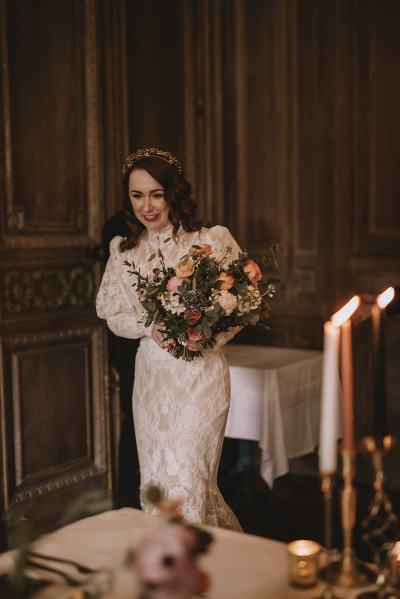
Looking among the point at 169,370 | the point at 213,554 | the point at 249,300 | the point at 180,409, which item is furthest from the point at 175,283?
the point at 213,554

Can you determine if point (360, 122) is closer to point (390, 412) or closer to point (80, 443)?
point (390, 412)

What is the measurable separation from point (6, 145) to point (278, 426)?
88.9 inches

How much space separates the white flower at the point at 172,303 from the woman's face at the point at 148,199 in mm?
519

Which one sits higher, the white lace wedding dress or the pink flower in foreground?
the pink flower in foreground

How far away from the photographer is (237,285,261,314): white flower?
315 centimetres

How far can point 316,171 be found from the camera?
5867 millimetres

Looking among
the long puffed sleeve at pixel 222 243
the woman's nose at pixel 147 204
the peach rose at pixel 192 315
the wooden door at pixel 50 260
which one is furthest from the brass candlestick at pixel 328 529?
the wooden door at pixel 50 260

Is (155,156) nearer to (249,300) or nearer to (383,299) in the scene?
(249,300)

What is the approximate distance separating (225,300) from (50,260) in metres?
2.15

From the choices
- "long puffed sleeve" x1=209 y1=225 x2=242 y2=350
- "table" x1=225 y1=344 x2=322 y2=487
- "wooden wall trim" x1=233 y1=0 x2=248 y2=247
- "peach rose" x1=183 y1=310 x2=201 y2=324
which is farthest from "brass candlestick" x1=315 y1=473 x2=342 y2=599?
"wooden wall trim" x1=233 y1=0 x2=248 y2=247

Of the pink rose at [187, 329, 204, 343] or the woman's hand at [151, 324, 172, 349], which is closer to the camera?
the pink rose at [187, 329, 204, 343]

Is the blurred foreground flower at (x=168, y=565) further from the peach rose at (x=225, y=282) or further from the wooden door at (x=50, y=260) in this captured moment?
the wooden door at (x=50, y=260)

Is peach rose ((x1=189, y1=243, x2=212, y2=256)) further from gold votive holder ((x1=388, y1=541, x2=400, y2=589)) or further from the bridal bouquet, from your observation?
gold votive holder ((x1=388, y1=541, x2=400, y2=589))

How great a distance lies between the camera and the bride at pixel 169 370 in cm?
333
